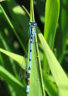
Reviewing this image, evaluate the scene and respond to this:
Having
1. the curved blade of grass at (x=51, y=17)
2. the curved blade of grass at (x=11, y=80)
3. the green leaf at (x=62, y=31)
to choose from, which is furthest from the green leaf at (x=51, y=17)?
the curved blade of grass at (x=11, y=80)

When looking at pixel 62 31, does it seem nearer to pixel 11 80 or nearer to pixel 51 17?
pixel 51 17

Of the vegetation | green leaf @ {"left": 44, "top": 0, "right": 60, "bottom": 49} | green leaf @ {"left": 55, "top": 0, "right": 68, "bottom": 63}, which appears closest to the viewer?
the vegetation

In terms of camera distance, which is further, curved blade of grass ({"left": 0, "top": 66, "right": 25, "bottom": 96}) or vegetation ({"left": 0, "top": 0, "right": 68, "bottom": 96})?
curved blade of grass ({"left": 0, "top": 66, "right": 25, "bottom": 96})

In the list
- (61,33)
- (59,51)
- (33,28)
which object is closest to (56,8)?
(33,28)

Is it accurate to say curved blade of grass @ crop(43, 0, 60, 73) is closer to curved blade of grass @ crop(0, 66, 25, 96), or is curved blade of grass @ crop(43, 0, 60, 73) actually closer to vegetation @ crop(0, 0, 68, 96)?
vegetation @ crop(0, 0, 68, 96)

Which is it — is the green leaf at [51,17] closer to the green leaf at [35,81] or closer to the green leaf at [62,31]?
the green leaf at [62,31]

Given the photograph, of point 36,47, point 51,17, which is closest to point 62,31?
point 51,17

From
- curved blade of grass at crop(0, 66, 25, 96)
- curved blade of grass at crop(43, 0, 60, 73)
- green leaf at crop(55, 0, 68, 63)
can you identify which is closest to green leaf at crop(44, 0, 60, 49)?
curved blade of grass at crop(43, 0, 60, 73)

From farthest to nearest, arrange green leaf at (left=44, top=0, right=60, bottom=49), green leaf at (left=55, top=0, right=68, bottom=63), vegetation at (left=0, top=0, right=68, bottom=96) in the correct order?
green leaf at (left=55, top=0, right=68, bottom=63) → green leaf at (left=44, top=0, right=60, bottom=49) → vegetation at (left=0, top=0, right=68, bottom=96)

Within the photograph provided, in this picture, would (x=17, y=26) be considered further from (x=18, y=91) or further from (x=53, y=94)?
(x=53, y=94)
